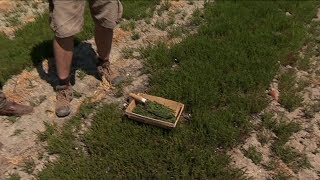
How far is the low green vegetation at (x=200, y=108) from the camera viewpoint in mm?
4531

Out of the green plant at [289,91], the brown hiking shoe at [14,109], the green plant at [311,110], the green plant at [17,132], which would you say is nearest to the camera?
the green plant at [17,132]

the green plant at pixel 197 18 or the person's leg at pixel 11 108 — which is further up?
the green plant at pixel 197 18

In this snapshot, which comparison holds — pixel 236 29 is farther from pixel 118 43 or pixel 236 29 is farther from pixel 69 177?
pixel 69 177

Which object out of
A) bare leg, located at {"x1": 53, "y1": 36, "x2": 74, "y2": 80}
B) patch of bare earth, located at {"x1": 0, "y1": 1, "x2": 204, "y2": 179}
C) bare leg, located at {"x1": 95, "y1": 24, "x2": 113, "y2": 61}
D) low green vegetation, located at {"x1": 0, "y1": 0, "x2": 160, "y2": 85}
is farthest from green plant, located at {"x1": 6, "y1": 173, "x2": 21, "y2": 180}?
bare leg, located at {"x1": 95, "y1": 24, "x2": 113, "y2": 61}

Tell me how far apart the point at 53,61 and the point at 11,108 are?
1.19 meters

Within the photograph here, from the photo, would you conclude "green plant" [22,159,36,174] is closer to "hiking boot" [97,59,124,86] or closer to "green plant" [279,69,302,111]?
"hiking boot" [97,59,124,86]

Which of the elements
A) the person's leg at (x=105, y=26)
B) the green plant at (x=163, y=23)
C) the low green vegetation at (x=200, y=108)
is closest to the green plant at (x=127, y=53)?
the low green vegetation at (x=200, y=108)

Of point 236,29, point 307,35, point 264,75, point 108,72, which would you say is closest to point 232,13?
point 236,29

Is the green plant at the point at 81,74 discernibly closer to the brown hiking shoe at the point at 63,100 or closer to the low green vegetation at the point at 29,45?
the brown hiking shoe at the point at 63,100

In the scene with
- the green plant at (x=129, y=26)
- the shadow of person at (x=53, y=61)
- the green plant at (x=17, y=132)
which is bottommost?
the green plant at (x=17, y=132)

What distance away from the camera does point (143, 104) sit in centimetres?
512

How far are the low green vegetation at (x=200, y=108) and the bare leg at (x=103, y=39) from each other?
0.72m

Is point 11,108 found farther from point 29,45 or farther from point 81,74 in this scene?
point 29,45

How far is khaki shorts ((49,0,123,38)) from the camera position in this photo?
4.68m
